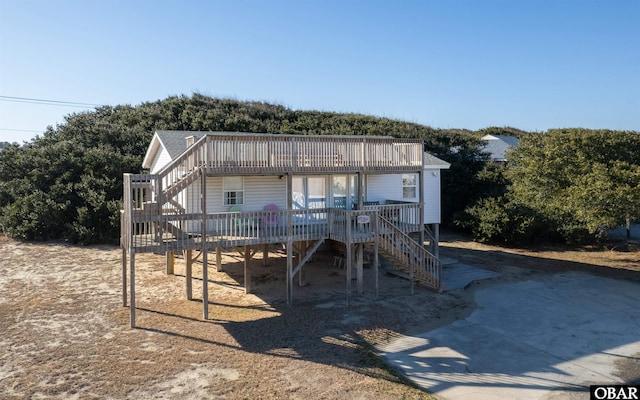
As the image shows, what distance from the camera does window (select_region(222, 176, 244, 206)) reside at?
16.7 m

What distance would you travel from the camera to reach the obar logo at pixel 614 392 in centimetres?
881

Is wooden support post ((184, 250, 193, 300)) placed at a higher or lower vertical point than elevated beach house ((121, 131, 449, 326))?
lower

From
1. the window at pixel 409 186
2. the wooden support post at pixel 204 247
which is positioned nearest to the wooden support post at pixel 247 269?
the wooden support post at pixel 204 247

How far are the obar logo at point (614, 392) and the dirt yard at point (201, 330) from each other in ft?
11.4

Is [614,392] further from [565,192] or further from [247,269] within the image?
[565,192]

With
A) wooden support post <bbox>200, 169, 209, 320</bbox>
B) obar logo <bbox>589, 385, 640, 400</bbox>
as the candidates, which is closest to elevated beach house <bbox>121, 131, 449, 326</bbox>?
wooden support post <bbox>200, 169, 209, 320</bbox>

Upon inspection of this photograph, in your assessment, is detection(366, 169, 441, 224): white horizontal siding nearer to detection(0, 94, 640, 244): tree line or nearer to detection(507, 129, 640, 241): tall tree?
detection(507, 129, 640, 241): tall tree

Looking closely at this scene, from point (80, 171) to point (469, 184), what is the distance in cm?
2665

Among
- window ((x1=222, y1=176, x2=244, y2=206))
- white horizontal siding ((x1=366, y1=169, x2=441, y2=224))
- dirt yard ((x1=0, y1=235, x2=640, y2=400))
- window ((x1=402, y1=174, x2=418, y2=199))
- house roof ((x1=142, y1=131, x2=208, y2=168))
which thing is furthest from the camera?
window ((x1=402, y1=174, x2=418, y2=199))

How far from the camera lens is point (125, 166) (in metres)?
29.1

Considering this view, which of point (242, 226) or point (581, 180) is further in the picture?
point (581, 180)

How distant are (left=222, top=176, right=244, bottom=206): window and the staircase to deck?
17.5 feet

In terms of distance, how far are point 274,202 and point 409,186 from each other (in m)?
→ 7.95

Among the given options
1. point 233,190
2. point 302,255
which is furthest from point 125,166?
point 302,255
